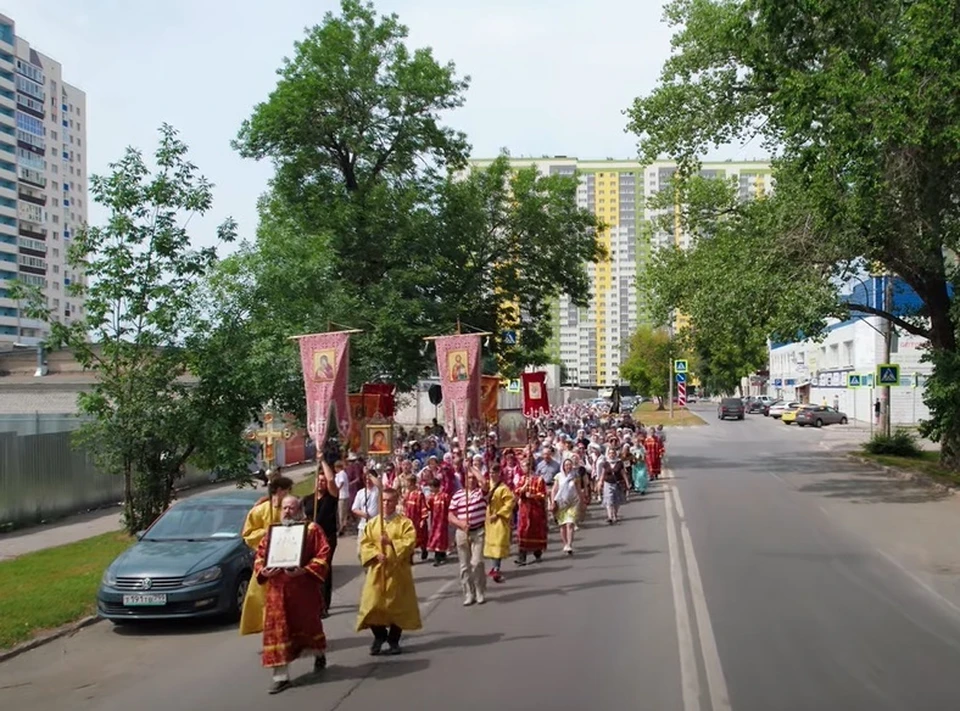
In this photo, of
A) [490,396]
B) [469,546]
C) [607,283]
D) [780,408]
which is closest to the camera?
[469,546]

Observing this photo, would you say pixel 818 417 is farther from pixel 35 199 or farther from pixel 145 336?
pixel 35 199

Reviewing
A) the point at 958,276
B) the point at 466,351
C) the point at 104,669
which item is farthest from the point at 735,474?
the point at 104,669

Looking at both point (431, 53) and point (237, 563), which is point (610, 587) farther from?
point (431, 53)

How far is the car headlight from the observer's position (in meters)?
11.0

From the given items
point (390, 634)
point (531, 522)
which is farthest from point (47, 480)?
point (390, 634)

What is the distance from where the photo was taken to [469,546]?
12.1 m

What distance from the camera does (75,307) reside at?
401ft

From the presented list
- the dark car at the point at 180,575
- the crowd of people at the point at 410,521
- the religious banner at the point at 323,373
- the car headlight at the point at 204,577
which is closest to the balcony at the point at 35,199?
the crowd of people at the point at 410,521

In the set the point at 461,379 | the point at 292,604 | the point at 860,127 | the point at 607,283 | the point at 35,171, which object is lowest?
the point at 292,604

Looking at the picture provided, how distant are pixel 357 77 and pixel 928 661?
84.8ft

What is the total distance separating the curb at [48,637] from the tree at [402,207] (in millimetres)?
14946

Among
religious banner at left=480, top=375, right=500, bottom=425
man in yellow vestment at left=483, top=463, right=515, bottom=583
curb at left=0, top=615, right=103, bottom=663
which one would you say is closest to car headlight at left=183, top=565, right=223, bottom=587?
curb at left=0, top=615, right=103, bottom=663

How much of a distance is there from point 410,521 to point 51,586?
6.31 metres

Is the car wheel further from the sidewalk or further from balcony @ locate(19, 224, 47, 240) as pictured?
balcony @ locate(19, 224, 47, 240)
